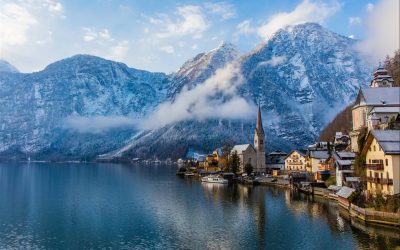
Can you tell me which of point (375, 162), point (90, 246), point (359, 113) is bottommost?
point (90, 246)

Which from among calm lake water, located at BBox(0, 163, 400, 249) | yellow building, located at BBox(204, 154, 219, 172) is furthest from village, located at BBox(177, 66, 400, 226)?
yellow building, located at BBox(204, 154, 219, 172)

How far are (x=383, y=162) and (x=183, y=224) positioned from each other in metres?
29.7

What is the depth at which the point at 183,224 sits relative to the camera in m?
58.1

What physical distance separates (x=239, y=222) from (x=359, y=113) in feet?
164

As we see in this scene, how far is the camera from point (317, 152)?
11806cm

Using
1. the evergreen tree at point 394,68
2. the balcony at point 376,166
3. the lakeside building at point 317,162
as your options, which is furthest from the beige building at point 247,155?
the balcony at point 376,166

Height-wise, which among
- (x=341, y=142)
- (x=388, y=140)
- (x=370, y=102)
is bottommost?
(x=388, y=140)

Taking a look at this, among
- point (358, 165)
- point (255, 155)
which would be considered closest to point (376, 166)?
point (358, 165)

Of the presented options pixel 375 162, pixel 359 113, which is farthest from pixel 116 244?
pixel 359 113

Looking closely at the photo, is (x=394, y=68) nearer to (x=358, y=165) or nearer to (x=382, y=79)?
(x=382, y=79)

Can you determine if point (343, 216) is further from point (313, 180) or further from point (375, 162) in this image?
point (313, 180)

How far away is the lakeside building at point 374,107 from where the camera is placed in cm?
8497

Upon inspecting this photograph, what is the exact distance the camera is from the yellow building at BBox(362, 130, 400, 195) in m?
55.8

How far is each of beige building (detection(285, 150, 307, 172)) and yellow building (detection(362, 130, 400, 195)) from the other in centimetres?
6877
